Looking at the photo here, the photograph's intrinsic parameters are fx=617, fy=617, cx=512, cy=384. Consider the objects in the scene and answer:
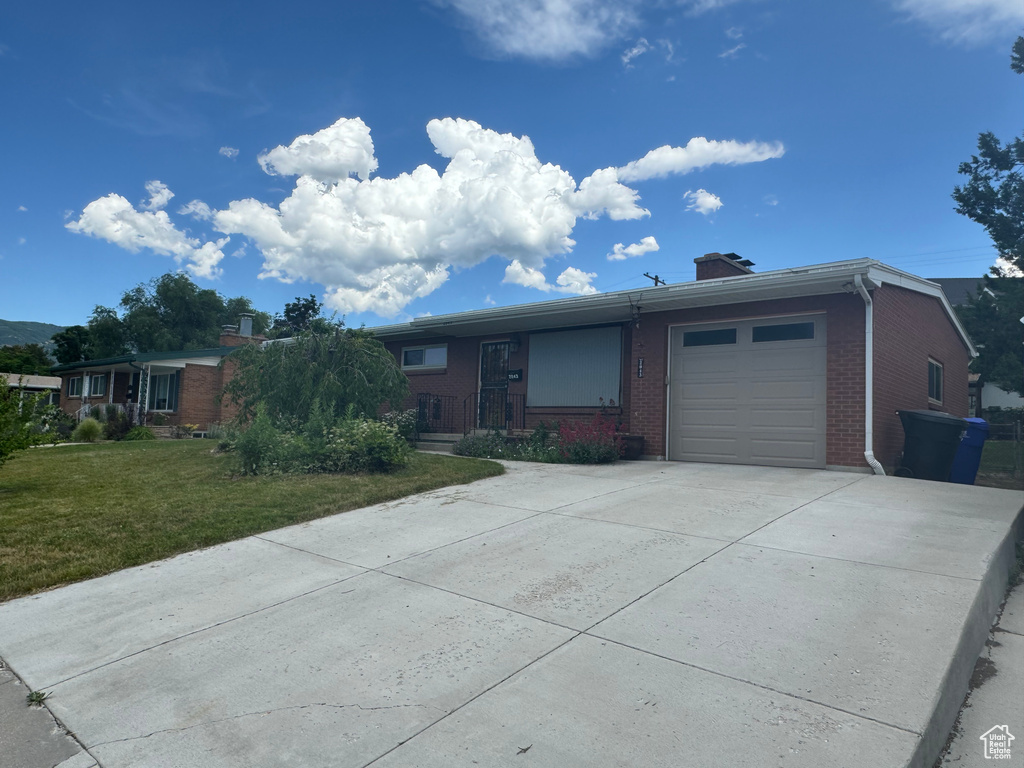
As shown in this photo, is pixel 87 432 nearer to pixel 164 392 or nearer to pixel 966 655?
pixel 164 392

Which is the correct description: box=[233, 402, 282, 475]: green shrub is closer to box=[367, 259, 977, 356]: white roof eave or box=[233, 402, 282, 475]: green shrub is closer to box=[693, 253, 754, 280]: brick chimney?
box=[367, 259, 977, 356]: white roof eave

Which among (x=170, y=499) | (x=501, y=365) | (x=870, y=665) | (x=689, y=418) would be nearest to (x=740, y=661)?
(x=870, y=665)

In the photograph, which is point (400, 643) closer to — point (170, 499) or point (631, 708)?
point (631, 708)

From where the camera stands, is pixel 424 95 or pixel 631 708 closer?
pixel 631 708

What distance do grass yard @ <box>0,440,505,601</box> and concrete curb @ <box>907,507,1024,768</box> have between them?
5.22 metres

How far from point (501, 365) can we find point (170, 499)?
781 cm

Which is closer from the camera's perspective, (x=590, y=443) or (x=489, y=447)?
(x=590, y=443)

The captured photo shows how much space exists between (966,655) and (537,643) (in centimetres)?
218

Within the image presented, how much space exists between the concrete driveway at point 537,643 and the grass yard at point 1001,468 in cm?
520

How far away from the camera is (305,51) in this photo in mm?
10711

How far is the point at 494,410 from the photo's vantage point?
45.1 ft

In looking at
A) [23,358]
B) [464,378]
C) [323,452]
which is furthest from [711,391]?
[23,358]

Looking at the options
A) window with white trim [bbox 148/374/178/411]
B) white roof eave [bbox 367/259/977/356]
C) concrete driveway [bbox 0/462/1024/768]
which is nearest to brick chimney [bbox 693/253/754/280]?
white roof eave [bbox 367/259/977/356]

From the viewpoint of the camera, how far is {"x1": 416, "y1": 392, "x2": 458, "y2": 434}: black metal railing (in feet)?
47.2
